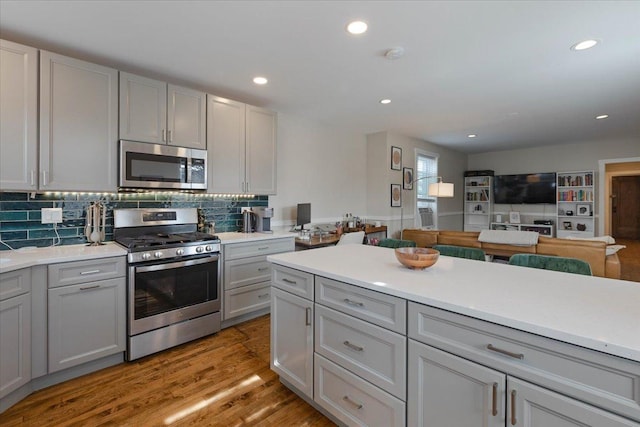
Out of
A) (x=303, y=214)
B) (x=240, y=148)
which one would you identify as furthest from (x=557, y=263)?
(x=240, y=148)

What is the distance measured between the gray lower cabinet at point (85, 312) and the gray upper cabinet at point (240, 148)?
1.24 m

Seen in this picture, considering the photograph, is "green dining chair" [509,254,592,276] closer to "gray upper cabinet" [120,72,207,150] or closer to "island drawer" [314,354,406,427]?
"island drawer" [314,354,406,427]

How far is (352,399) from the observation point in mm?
1570

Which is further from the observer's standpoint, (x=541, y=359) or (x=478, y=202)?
(x=478, y=202)

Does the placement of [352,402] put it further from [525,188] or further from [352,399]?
[525,188]

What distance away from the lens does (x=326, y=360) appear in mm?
1700

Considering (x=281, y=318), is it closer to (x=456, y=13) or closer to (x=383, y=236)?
(x=456, y=13)

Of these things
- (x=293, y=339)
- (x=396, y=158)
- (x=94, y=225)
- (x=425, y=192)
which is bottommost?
(x=293, y=339)

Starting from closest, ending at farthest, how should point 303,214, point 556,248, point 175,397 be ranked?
point 175,397
point 556,248
point 303,214

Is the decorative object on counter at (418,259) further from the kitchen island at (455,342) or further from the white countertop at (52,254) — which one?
the white countertop at (52,254)

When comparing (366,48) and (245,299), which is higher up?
(366,48)

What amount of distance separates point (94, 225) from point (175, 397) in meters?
1.60

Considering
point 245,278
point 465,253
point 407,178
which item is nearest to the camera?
point 465,253

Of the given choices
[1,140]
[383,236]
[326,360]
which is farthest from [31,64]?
[383,236]
